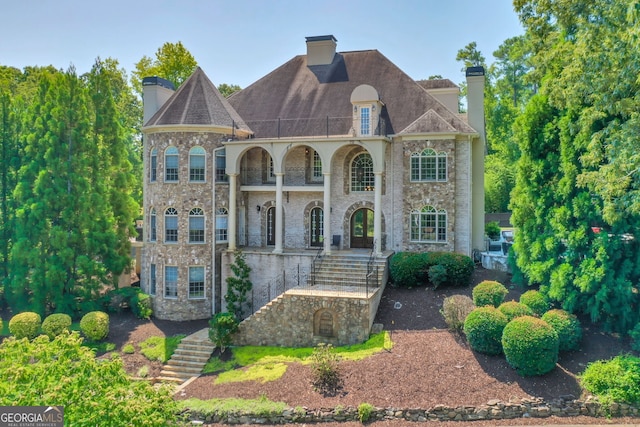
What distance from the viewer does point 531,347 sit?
46.4ft

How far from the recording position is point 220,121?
77.3 feet

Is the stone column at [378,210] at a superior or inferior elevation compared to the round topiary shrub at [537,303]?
superior

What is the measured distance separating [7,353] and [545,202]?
17.4 meters

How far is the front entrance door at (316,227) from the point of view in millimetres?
24984

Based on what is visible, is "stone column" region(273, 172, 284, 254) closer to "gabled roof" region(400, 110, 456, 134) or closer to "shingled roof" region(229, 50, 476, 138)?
"shingled roof" region(229, 50, 476, 138)

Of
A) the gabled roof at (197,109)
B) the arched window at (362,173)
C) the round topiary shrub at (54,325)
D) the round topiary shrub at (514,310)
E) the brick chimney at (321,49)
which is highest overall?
the brick chimney at (321,49)

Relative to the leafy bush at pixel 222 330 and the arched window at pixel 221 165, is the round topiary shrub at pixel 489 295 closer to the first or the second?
the leafy bush at pixel 222 330

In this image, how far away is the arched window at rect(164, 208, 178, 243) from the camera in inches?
A: 912

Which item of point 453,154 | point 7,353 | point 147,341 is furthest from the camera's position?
point 453,154

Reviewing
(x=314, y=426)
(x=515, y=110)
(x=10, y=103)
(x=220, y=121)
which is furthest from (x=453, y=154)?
(x=515, y=110)

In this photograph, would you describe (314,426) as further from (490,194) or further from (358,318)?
(490,194)

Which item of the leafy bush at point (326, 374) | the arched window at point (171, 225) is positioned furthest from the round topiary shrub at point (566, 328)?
the arched window at point (171, 225)

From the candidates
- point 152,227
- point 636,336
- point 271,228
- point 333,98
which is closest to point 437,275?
point 636,336

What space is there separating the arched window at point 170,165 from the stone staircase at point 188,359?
781cm
